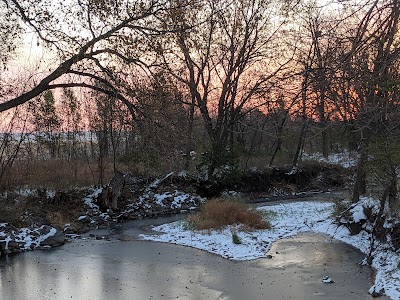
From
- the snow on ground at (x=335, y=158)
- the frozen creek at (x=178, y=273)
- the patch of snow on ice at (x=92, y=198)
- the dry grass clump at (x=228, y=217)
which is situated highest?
the snow on ground at (x=335, y=158)

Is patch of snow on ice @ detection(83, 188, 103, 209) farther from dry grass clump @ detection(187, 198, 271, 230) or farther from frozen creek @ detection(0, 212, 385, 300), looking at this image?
dry grass clump @ detection(187, 198, 271, 230)

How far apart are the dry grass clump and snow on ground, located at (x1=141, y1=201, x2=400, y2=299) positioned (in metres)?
0.31

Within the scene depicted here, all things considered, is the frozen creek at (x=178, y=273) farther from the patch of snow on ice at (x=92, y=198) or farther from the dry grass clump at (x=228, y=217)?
the patch of snow on ice at (x=92, y=198)

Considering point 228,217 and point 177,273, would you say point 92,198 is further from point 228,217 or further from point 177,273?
point 177,273

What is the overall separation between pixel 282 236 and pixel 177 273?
4745mm

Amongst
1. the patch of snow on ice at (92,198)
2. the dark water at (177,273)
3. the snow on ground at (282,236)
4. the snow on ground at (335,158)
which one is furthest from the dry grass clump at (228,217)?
the snow on ground at (335,158)

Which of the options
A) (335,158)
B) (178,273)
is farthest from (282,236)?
(335,158)

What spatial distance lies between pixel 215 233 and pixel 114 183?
260 inches

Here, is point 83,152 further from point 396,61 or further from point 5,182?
point 396,61

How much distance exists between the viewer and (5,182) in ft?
58.6

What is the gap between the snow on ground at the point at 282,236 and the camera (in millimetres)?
9680

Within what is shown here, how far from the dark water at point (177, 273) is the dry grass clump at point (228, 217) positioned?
1.62 m

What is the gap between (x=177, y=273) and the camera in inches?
410

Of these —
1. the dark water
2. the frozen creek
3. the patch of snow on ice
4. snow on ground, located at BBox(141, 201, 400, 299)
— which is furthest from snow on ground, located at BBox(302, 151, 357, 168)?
the dark water
